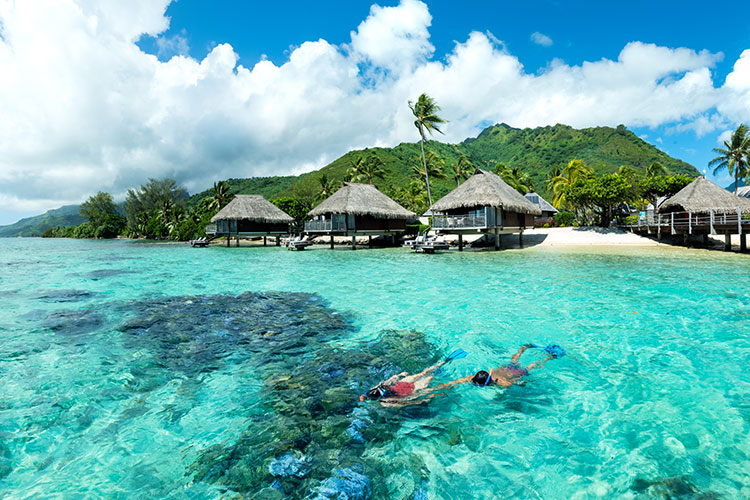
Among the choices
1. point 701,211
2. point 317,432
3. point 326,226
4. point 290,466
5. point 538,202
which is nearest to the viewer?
point 290,466

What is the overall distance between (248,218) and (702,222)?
117 feet

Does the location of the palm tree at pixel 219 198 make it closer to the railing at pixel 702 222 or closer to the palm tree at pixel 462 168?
the palm tree at pixel 462 168

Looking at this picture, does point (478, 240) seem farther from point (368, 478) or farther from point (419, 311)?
point (368, 478)

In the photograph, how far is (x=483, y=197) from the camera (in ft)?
79.0

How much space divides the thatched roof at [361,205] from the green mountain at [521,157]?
121 ft

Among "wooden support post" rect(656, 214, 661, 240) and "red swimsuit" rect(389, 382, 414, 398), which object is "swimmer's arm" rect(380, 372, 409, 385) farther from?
"wooden support post" rect(656, 214, 661, 240)

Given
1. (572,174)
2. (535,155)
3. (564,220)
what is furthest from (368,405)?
(535,155)

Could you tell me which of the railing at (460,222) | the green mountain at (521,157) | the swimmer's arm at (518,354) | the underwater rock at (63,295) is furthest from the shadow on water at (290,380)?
the green mountain at (521,157)

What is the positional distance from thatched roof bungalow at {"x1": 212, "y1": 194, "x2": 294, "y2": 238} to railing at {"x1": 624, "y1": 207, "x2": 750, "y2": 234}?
3136cm

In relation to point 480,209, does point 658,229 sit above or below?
below

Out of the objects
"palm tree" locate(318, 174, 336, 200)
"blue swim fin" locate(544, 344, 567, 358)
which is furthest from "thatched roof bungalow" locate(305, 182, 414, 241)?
"blue swim fin" locate(544, 344, 567, 358)

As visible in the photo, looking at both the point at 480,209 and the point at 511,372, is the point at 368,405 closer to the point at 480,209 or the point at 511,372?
the point at 511,372

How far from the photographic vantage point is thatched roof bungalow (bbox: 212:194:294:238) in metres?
35.9

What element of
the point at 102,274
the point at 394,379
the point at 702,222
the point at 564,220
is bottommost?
the point at 394,379
